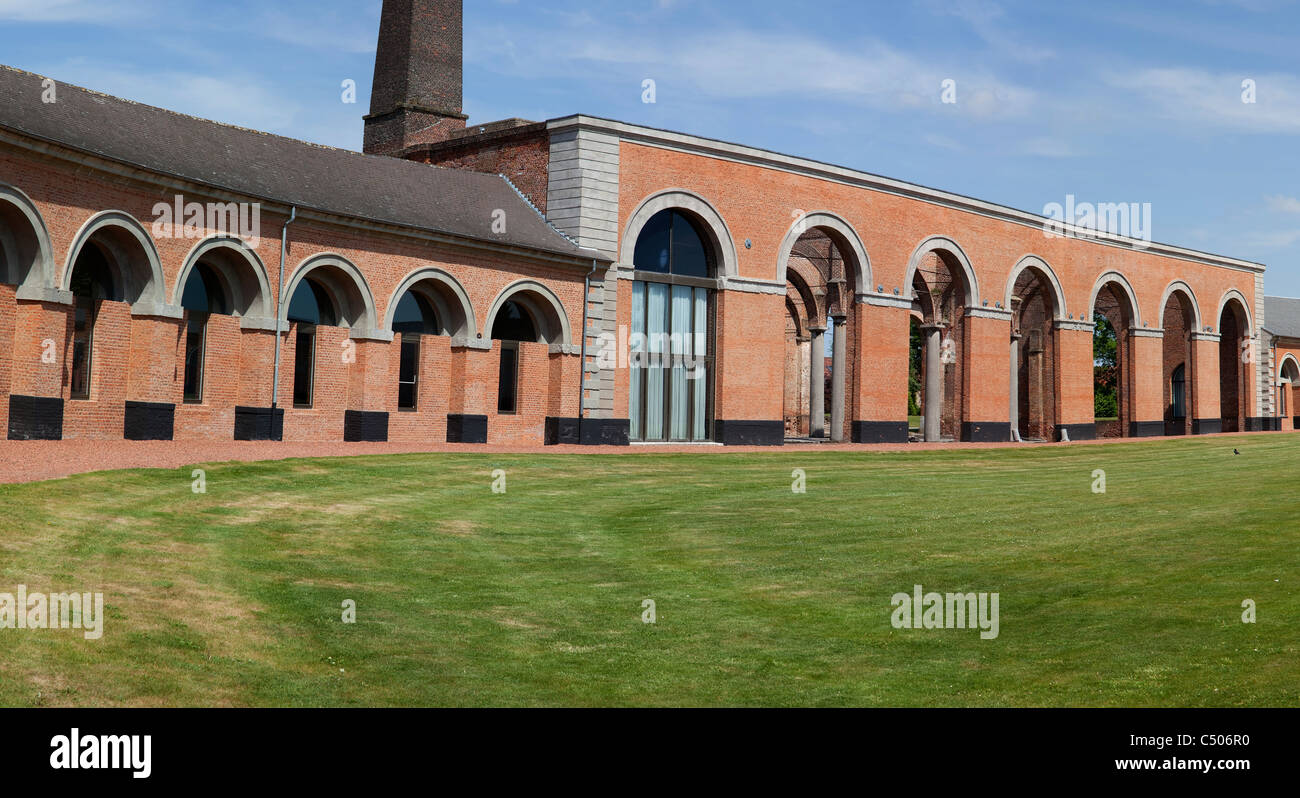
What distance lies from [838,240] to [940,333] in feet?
33.2

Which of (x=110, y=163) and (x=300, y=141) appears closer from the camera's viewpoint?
(x=110, y=163)

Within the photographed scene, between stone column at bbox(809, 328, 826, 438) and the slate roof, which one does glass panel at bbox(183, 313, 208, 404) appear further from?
stone column at bbox(809, 328, 826, 438)

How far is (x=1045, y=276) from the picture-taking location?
46812mm

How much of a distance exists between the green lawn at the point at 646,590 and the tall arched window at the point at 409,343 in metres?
10.2

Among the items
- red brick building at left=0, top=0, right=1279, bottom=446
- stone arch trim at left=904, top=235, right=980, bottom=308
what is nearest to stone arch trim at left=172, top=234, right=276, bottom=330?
red brick building at left=0, top=0, right=1279, bottom=446

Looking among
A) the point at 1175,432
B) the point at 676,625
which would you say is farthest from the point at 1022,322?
the point at 676,625

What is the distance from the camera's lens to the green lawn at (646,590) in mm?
8703

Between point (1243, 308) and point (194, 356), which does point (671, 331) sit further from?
point (1243, 308)

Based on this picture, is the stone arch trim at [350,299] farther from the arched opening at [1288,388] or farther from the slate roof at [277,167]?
the arched opening at [1288,388]

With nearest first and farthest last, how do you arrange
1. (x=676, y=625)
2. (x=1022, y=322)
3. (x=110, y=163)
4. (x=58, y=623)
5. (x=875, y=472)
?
(x=58, y=623) → (x=676, y=625) → (x=110, y=163) → (x=875, y=472) → (x=1022, y=322)

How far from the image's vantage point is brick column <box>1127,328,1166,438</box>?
5153 cm
